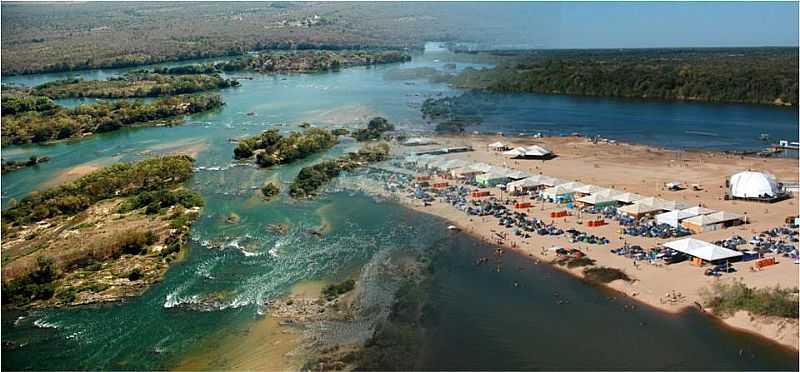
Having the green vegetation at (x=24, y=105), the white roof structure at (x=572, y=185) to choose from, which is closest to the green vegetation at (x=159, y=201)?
the white roof structure at (x=572, y=185)

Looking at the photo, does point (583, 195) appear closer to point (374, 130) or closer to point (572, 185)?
point (572, 185)

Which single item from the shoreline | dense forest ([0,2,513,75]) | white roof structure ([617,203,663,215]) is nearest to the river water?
the shoreline

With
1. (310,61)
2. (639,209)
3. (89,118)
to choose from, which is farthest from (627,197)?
(310,61)

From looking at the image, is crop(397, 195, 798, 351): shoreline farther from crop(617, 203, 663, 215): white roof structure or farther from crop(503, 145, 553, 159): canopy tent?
crop(503, 145, 553, 159): canopy tent

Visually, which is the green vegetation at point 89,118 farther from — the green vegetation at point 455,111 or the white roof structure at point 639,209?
the white roof structure at point 639,209

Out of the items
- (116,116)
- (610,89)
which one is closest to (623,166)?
(610,89)

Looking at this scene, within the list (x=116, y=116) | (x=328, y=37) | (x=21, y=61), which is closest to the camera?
(x=116, y=116)

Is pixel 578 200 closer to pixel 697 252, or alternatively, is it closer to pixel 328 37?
pixel 697 252
